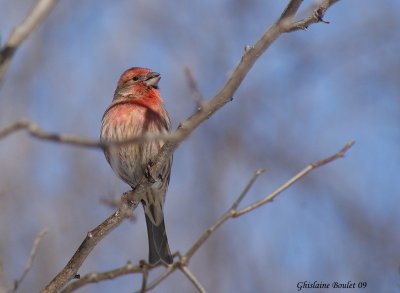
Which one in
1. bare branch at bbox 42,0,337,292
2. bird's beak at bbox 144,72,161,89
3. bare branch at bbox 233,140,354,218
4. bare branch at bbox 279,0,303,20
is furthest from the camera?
bird's beak at bbox 144,72,161,89

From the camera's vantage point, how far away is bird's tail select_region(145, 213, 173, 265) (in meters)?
6.18

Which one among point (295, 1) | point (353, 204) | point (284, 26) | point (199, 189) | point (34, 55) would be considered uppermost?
point (34, 55)

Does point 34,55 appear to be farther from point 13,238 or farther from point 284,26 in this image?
point 284,26

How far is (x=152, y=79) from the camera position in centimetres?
722

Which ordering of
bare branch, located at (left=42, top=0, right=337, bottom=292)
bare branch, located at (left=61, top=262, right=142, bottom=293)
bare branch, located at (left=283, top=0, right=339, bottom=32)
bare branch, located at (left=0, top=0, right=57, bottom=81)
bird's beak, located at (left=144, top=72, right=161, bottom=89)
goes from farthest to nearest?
bird's beak, located at (left=144, top=72, right=161, bottom=89) → bare branch, located at (left=283, top=0, right=339, bottom=32) → bare branch, located at (left=61, top=262, right=142, bottom=293) → bare branch, located at (left=42, top=0, right=337, bottom=292) → bare branch, located at (left=0, top=0, right=57, bottom=81)

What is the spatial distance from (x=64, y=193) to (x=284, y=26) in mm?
7881

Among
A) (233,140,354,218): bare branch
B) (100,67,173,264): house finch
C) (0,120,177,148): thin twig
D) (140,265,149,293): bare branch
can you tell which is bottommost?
(140,265,149,293): bare branch

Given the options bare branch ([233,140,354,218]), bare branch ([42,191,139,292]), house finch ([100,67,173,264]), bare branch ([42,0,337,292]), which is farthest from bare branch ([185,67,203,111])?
house finch ([100,67,173,264])

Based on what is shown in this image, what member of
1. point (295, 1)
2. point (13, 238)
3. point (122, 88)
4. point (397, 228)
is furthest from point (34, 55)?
point (295, 1)

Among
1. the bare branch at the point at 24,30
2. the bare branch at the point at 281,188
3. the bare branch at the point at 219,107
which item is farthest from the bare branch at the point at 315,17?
the bare branch at the point at 24,30

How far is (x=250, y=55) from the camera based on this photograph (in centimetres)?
287

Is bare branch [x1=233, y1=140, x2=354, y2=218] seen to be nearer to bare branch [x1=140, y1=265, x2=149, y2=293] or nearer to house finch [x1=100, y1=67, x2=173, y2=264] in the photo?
bare branch [x1=140, y1=265, x2=149, y2=293]

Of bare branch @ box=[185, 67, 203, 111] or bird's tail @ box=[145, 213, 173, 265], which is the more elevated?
bird's tail @ box=[145, 213, 173, 265]

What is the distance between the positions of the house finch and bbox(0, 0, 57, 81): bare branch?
3888 millimetres
